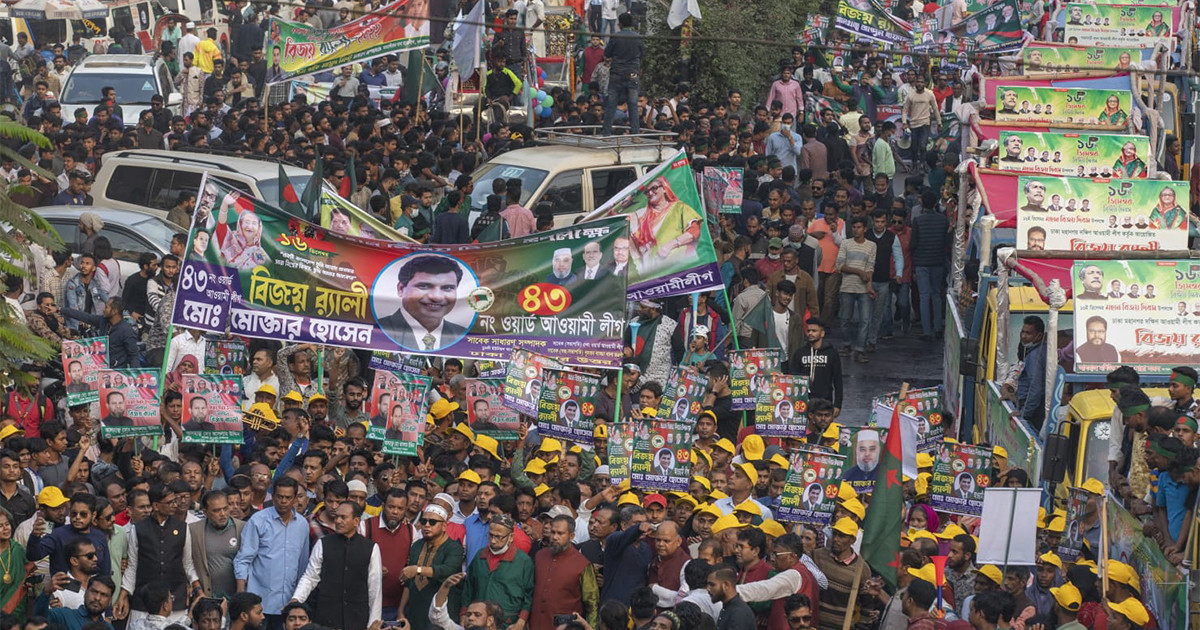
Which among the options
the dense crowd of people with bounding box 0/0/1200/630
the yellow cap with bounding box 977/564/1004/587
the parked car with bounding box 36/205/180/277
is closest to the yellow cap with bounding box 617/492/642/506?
the dense crowd of people with bounding box 0/0/1200/630

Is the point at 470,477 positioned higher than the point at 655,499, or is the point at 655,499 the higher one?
the point at 470,477

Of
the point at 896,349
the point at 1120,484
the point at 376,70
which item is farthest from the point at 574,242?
the point at 376,70

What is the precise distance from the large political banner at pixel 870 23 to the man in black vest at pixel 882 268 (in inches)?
405

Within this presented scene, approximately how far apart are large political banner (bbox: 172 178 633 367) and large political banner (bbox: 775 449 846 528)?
8.75 feet

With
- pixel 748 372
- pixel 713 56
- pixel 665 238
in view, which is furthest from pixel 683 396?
pixel 713 56

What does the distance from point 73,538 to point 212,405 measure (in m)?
2.20

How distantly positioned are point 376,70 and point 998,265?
15.7 meters

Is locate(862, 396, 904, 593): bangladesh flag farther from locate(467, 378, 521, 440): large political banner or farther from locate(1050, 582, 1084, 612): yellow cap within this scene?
locate(467, 378, 521, 440): large political banner

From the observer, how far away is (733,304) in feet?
56.9

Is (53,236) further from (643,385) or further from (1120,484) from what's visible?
(1120,484)

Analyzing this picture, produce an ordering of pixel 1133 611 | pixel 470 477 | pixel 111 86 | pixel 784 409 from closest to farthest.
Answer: pixel 1133 611, pixel 470 477, pixel 784 409, pixel 111 86

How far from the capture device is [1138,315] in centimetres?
1343

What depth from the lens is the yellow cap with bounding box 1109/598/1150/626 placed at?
10.2m

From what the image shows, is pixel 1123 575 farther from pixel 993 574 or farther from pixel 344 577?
pixel 344 577
